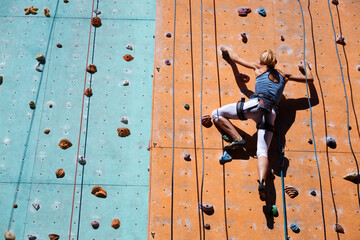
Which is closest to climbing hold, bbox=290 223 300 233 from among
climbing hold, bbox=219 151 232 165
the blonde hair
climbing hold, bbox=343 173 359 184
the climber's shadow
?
the climber's shadow

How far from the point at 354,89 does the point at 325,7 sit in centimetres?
86

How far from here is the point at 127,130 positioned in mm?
3592

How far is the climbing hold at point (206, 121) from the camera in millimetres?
3562

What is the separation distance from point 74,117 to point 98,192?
69cm

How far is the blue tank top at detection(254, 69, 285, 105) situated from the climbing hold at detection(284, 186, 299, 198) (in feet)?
2.23

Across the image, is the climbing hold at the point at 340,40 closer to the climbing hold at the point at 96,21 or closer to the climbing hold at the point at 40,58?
the climbing hold at the point at 96,21

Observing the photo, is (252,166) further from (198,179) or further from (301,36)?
(301,36)

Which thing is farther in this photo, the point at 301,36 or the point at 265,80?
the point at 301,36

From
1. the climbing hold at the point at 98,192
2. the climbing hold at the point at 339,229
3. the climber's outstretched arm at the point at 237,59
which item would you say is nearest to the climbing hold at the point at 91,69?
the climbing hold at the point at 98,192

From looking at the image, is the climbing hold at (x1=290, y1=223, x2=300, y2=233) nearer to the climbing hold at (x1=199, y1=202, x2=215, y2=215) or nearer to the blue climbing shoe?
the climbing hold at (x1=199, y1=202, x2=215, y2=215)

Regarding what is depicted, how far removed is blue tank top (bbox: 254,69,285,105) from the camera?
132 inches

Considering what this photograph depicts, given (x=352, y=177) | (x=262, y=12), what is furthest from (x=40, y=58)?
(x=352, y=177)

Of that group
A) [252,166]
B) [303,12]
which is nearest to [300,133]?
[252,166]

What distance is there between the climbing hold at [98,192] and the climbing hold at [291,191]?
1434 mm
